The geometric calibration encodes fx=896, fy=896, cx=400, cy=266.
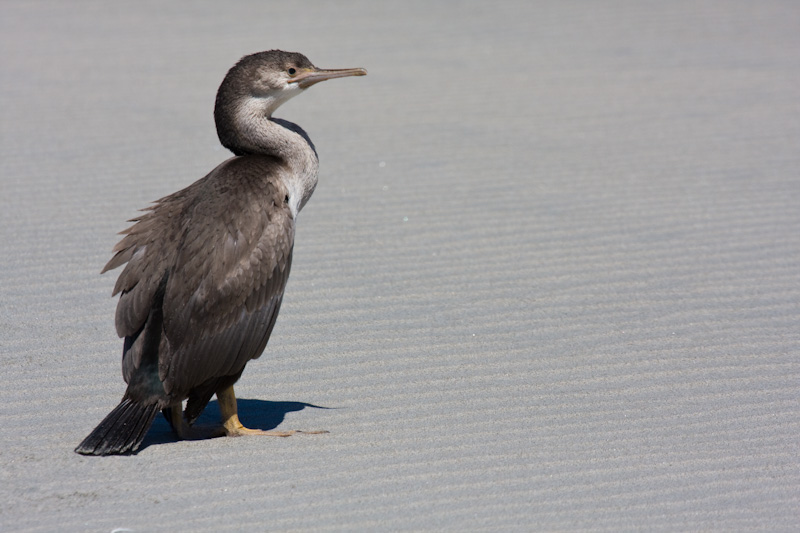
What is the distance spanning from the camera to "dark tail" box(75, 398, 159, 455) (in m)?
3.75

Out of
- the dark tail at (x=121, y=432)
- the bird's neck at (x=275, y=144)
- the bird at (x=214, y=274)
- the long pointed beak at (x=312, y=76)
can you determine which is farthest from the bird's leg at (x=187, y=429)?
the long pointed beak at (x=312, y=76)

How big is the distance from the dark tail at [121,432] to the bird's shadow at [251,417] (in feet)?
1.07

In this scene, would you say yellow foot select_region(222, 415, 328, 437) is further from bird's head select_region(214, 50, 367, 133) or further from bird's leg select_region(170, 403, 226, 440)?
bird's head select_region(214, 50, 367, 133)

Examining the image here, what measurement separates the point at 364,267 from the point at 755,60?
6.77m

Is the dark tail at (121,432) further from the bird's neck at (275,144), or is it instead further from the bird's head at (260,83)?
the bird's head at (260,83)

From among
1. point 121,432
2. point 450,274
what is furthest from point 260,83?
point 450,274

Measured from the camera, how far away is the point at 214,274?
13.1ft

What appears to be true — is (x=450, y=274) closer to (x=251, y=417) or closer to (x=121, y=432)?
(x=251, y=417)

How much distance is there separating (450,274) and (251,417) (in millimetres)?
1996

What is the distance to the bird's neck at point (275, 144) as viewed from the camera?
436 cm

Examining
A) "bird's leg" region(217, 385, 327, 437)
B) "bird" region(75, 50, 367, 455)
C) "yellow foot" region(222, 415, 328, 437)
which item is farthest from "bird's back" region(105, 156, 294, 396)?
"yellow foot" region(222, 415, 328, 437)

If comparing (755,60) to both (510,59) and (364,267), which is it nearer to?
(510,59)

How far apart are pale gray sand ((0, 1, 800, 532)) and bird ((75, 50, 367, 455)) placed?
8.6 inches

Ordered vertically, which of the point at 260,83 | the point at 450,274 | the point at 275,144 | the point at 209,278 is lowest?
the point at 450,274
